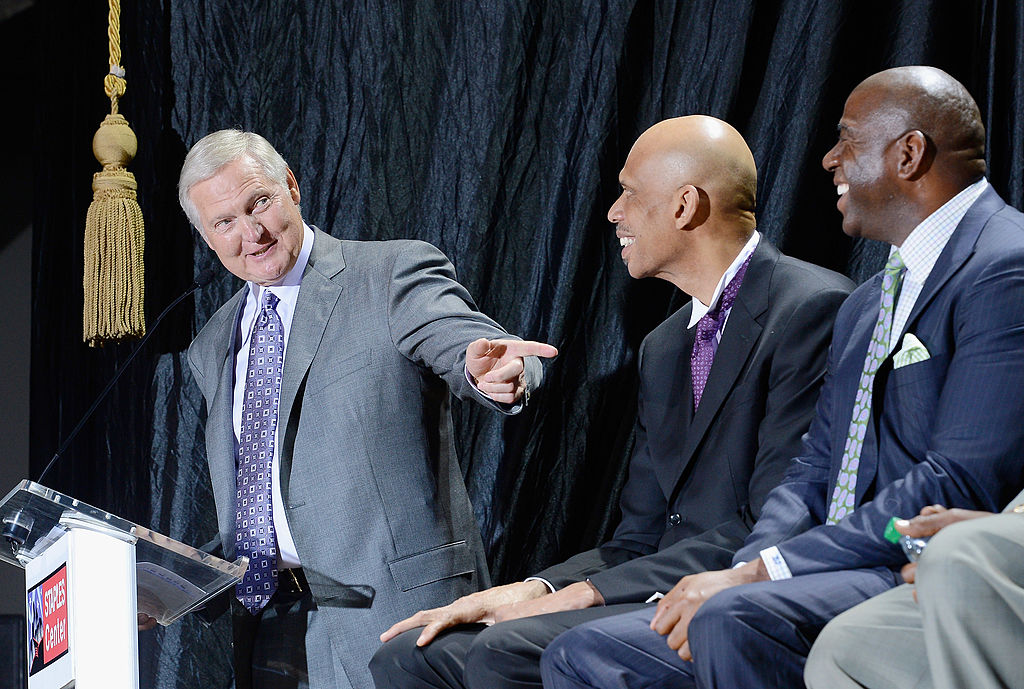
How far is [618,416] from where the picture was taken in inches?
113

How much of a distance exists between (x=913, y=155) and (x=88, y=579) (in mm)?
1372

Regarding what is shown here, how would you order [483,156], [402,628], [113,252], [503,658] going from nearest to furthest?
[503,658]
[402,628]
[483,156]
[113,252]

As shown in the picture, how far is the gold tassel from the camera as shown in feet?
10.2

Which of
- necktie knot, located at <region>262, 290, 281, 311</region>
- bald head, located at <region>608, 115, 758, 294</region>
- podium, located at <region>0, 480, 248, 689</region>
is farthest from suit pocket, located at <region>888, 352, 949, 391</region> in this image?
necktie knot, located at <region>262, 290, 281, 311</region>

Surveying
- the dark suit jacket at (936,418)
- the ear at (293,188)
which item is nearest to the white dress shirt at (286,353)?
the ear at (293,188)

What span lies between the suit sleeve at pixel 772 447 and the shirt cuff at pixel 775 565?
265 mm

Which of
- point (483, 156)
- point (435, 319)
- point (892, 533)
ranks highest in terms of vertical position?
point (483, 156)

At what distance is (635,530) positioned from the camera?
235 cm

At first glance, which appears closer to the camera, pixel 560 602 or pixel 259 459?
pixel 560 602

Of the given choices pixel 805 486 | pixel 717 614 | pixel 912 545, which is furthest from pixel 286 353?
pixel 912 545

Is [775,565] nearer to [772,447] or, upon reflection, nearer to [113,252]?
[772,447]

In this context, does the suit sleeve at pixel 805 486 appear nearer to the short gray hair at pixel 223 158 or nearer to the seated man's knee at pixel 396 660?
the seated man's knee at pixel 396 660

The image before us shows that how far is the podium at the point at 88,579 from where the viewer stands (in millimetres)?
1807

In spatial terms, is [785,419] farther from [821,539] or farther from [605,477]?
[605,477]
